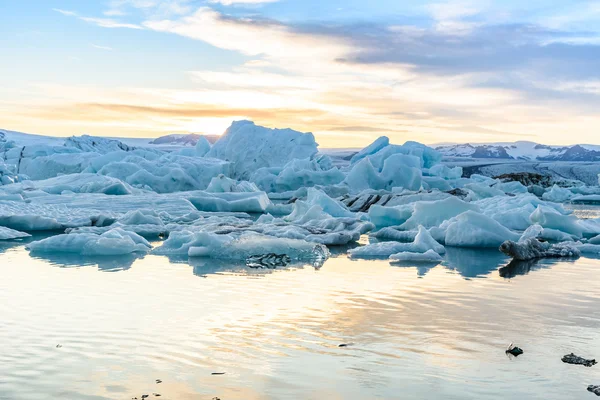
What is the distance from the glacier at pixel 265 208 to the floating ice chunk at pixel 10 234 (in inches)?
1.2

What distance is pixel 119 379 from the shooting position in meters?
4.62

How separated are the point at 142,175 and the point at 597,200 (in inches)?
921

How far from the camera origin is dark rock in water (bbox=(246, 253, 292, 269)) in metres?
10.2

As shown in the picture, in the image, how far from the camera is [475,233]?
13281mm

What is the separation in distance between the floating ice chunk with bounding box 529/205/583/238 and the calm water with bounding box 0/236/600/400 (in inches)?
225

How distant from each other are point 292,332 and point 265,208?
17.0m

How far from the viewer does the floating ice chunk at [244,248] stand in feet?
36.3

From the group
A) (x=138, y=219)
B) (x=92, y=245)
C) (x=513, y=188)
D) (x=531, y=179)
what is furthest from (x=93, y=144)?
(x=92, y=245)

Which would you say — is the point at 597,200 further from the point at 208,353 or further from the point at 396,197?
the point at 208,353

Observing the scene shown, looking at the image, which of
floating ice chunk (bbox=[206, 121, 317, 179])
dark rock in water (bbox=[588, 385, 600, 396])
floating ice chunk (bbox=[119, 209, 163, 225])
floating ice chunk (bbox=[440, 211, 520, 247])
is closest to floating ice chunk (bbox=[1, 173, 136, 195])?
floating ice chunk (bbox=[119, 209, 163, 225])

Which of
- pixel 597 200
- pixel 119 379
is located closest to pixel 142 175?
pixel 597 200

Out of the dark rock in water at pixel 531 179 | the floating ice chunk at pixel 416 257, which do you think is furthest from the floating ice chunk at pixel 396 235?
the dark rock in water at pixel 531 179

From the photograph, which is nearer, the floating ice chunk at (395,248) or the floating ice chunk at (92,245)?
the floating ice chunk at (92,245)

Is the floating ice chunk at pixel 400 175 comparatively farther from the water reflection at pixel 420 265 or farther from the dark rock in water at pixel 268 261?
the dark rock in water at pixel 268 261
